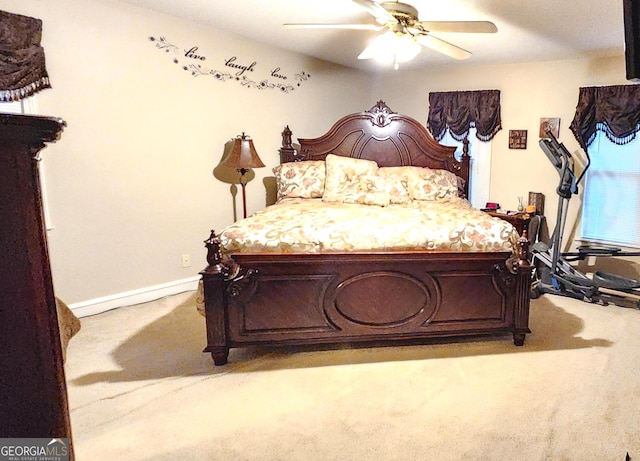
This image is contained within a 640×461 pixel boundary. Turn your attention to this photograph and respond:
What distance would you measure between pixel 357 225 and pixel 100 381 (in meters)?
1.77

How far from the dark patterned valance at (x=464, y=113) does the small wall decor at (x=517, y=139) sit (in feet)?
0.55

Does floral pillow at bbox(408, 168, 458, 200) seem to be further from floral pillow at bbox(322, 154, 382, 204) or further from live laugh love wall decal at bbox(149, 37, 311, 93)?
live laugh love wall decal at bbox(149, 37, 311, 93)

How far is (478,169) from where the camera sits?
5363 mm

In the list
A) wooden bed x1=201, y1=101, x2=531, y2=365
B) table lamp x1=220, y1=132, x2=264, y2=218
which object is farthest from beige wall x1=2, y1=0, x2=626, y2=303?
wooden bed x1=201, y1=101, x2=531, y2=365

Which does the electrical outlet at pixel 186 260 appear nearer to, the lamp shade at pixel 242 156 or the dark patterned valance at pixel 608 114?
the lamp shade at pixel 242 156

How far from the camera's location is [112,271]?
366 centimetres

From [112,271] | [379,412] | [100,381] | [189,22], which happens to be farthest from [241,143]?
[379,412]

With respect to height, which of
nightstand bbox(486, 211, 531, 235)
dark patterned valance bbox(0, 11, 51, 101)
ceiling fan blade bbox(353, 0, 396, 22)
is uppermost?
ceiling fan blade bbox(353, 0, 396, 22)

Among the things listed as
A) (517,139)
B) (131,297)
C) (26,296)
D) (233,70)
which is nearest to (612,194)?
(517,139)

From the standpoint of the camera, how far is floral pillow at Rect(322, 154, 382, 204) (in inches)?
160

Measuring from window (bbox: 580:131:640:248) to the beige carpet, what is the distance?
1.54 metres

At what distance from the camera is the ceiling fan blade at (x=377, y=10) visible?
2.36 m

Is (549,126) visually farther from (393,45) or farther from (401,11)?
(401,11)

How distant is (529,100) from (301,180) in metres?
2.70
